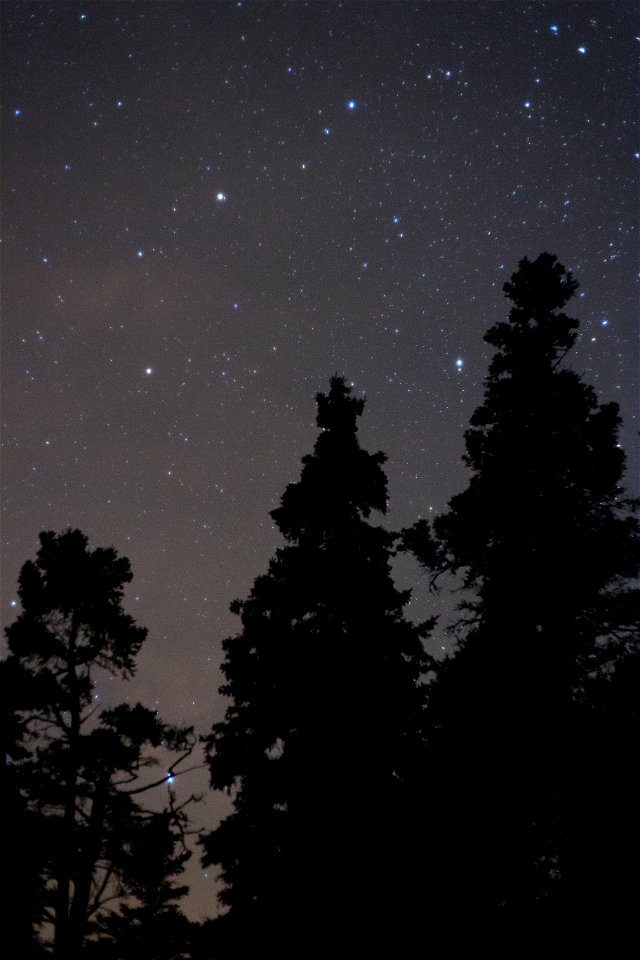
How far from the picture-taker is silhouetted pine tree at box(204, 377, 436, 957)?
905 cm

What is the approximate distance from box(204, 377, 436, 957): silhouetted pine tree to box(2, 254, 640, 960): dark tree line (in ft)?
0.15

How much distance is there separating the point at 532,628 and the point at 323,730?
4601 millimetres

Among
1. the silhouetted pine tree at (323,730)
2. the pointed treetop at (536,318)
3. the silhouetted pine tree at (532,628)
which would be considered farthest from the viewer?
the pointed treetop at (536,318)

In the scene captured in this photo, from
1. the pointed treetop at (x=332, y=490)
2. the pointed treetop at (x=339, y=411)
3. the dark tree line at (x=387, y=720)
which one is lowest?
the dark tree line at (x=387, y=720)

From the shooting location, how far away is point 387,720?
36.5ft

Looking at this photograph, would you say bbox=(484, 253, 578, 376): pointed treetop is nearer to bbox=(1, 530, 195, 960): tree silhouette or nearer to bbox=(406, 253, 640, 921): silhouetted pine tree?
bbox=(406, 253, 640, 921): silhouetted pine tree

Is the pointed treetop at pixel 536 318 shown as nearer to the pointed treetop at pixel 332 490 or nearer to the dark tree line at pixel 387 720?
the dark tree line at pixel 387 720

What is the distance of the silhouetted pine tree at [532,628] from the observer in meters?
7.09

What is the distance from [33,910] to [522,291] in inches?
660

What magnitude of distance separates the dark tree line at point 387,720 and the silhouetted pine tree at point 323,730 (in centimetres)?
4

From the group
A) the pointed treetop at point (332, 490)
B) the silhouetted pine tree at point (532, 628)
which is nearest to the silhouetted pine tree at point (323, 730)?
the pointed treetop at point (332, 490)

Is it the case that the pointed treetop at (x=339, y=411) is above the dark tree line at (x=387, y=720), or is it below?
above

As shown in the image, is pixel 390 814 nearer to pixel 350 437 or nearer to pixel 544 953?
pixel 544 953

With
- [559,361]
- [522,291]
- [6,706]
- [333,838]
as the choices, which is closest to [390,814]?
[333,838]
